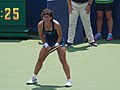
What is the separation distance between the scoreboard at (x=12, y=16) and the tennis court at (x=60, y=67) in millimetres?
562

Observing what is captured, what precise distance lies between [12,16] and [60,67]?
347 centimetres

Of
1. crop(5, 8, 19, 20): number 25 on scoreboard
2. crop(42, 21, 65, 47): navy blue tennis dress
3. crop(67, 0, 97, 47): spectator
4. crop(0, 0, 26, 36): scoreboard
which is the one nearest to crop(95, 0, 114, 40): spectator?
crop(67, 0, 97, 47): spectator

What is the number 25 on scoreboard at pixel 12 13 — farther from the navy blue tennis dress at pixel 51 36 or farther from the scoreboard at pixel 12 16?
the navy blue tennis dress at pixel 51 36

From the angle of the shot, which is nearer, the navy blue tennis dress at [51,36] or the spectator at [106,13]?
the navy blue tennis dress at [51,36]

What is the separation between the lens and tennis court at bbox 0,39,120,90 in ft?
20.8

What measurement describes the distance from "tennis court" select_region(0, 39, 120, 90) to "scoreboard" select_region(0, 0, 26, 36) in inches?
22.1

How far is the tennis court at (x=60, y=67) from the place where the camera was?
6340mm

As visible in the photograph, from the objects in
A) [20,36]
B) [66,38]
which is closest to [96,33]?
[66,38]

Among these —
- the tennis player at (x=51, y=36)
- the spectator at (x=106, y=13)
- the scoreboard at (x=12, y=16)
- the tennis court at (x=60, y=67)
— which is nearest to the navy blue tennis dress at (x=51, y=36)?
the tennis player at (x=51, y=36)

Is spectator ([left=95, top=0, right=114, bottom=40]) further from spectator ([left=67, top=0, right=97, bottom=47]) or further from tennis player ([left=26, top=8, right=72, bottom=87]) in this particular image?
tennis player ([left=26, top=8, right=72, bottom=87])

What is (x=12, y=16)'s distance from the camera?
34.5 feet

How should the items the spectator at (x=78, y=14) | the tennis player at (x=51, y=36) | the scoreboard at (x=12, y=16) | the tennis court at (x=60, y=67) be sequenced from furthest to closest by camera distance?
the scoreboard at (x=12, y=16), the spectator at (x=78, y=14), the tennis court at (x=60, y=67), the tennis player at (x=51, y=36)

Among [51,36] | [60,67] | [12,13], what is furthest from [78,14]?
[51,36]

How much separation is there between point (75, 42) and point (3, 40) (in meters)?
1.96
